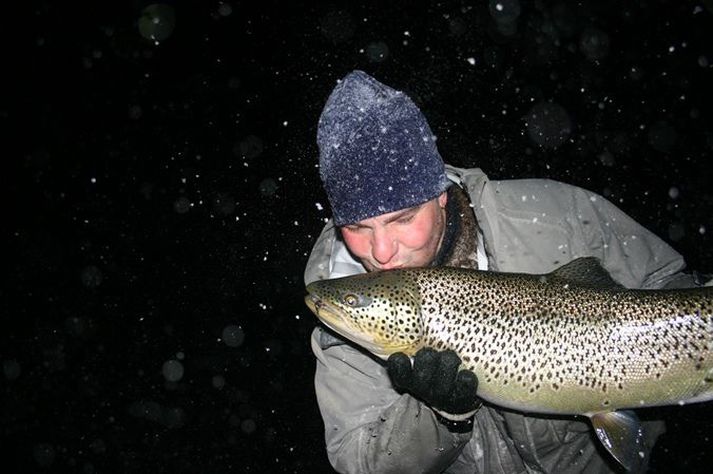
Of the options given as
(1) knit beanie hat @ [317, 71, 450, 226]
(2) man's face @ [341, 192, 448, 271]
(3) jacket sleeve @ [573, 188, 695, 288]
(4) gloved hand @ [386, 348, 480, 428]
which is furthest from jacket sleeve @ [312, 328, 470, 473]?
(3) jacket sleeve @ [573, 188, 695, 288]

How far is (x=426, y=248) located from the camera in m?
2.00

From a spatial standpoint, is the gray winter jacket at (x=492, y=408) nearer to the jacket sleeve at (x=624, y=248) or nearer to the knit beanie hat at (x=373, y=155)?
the jacket sleeve at (x=624, y=248)

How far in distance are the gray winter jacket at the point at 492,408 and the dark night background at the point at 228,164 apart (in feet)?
17.3

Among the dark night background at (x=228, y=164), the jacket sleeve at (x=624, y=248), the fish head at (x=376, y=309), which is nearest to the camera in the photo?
the fish head at (x=376, y=309)

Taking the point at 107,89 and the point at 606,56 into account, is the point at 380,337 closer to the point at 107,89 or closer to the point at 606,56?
the point at 606,56

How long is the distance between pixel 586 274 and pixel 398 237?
2.50 feet

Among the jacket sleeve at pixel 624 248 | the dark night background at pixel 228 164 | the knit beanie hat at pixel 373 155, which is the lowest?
the dark night background at pixel 228 164

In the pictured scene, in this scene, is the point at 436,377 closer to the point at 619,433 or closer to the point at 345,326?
the point at 345,326

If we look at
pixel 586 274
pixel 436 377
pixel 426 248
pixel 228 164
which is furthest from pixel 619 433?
pixel 228 164

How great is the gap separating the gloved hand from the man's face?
0.41 meters

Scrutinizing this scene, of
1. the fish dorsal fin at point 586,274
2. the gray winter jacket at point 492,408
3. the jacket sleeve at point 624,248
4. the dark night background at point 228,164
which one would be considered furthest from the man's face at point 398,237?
the dark night background at point 228,164

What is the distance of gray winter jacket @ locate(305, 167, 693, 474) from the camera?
2084 millimetres

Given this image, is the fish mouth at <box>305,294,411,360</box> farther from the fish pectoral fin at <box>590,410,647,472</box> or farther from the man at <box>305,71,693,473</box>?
the fish pectoral fin at <box>590,410,647,472</box>

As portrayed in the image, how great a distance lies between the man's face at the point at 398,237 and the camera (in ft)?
6.30
